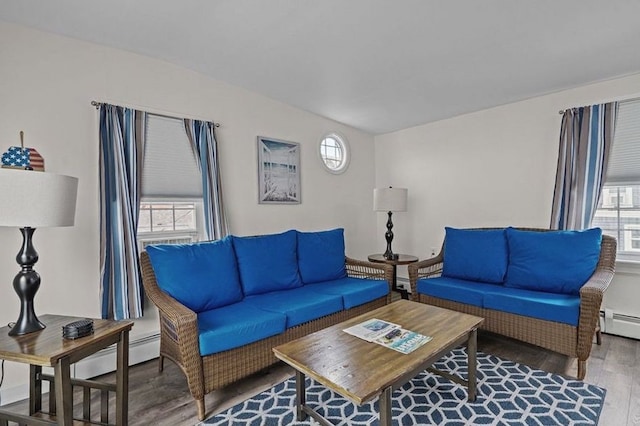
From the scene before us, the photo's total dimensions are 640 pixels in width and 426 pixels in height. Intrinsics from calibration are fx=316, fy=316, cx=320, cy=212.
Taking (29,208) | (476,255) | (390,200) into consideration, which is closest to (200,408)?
(29,208)

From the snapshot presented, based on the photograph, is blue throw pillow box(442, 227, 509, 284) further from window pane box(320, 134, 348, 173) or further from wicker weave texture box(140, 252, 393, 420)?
window pane box(320, 134, 348, 173)

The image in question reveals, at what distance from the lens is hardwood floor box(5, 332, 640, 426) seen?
182 centimetres

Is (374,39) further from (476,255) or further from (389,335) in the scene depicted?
(476,255)

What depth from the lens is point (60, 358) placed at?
1300mm

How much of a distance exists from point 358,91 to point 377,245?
7.49 ft

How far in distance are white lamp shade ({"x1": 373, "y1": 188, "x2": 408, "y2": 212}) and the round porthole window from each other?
67 cm

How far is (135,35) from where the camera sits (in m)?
2.25

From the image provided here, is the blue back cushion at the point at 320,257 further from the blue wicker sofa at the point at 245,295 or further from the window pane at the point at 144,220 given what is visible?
the window pane at the point at 144,220

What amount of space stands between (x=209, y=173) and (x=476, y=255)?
265cm

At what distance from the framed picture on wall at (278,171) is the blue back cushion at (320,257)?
0.57m

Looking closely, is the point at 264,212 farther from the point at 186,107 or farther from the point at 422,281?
the point at 422,281

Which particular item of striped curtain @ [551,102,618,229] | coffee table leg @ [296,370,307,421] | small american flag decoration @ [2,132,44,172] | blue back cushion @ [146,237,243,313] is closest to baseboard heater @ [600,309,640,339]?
striped curtain @ [551,102,618,229]

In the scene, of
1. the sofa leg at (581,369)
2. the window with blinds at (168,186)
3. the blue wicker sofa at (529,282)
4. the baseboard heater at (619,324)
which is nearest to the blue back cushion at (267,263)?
the window with blinds at (168,186)

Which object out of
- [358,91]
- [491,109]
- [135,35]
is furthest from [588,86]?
[135,35]
